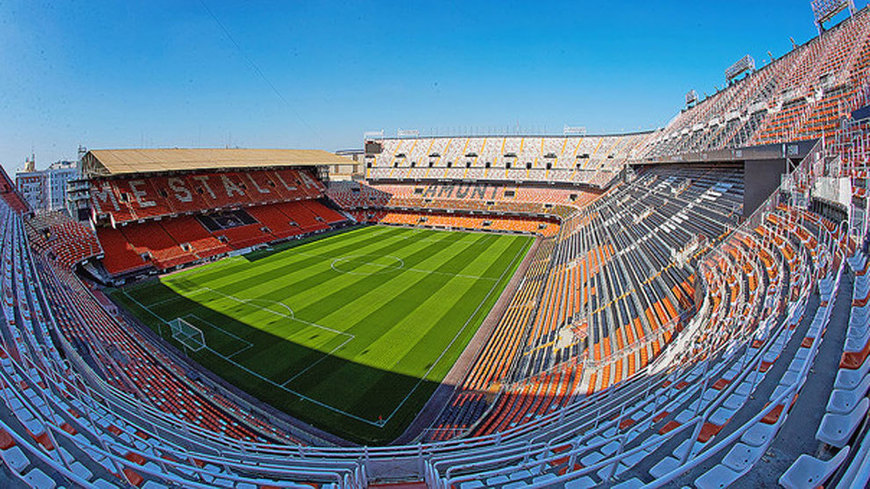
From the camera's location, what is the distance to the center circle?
1133 inches

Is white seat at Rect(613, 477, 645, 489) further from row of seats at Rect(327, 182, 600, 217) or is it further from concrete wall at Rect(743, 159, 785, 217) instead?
row of seats at Rect(327, 182, 600, 217)

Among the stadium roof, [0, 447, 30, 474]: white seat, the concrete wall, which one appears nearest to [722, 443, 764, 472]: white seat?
[0, 447, 30, 474]: white seat

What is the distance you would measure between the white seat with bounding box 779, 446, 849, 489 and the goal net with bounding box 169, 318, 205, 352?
19.5 meters

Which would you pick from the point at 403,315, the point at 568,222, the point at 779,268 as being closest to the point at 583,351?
the point at 779,268

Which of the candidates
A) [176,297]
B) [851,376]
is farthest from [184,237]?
[851,376]

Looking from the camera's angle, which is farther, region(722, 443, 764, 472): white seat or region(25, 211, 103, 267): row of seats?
region(25, 211, 103, 267): row of seats

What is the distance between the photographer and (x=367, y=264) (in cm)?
3045

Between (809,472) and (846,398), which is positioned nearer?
(809,472)

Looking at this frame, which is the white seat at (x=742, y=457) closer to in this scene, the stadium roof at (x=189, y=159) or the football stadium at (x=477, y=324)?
the football stadium at (x=477, y=324)

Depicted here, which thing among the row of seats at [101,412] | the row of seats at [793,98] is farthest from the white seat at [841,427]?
the row of seats at [793,98]

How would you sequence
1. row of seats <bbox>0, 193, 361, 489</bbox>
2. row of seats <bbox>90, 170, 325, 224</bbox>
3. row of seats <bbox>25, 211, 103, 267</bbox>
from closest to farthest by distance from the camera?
row of seats <bbox>0, 193, 361, 489</bbox>, row of seats <bbox>25, 211, 103, 267</bbox>, row of seats <bbox>90, 170, 325, 224</bbox>

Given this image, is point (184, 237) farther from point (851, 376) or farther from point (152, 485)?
point (851, 376)

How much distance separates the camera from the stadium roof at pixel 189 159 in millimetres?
31297

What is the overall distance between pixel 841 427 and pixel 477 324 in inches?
677
